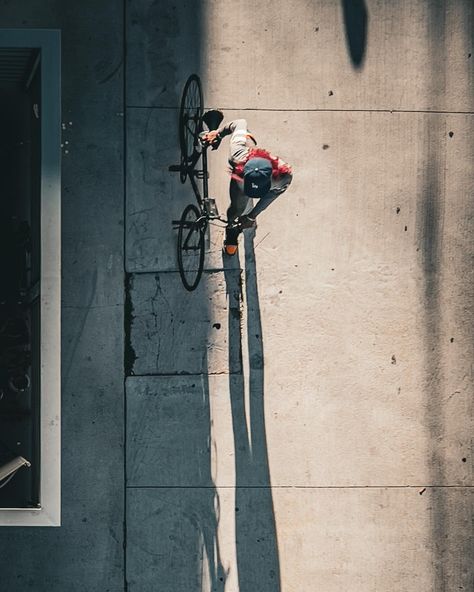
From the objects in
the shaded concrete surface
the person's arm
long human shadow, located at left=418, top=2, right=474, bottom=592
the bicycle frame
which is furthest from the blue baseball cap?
long human shadow, located at left=418, top=2, right=474, bottom=592

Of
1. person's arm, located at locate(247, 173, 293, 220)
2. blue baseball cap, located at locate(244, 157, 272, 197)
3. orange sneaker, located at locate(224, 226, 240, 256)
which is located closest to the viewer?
blue baseball cap, located at locate(244, 157, 272, 197)

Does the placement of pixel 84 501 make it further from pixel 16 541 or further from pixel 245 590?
pixel 245 590

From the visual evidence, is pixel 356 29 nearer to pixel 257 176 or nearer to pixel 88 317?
pixel 257 176

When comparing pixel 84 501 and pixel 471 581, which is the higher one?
pixel 84 501

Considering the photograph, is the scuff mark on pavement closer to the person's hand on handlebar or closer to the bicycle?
the bicycle

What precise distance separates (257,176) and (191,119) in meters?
1.98

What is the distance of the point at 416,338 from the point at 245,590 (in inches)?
127

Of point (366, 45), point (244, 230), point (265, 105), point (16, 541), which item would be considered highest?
point (366, 45)

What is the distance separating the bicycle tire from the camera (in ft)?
24.2

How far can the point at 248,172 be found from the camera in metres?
5.91

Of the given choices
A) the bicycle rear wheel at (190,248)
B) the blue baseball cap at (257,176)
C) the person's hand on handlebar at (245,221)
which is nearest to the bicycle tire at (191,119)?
the bicycle rear wheel at (190,248)

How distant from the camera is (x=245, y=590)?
302 inches

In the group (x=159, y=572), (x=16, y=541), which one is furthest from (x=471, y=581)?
(x=16, y=541)

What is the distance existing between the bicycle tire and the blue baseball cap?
1.43m
